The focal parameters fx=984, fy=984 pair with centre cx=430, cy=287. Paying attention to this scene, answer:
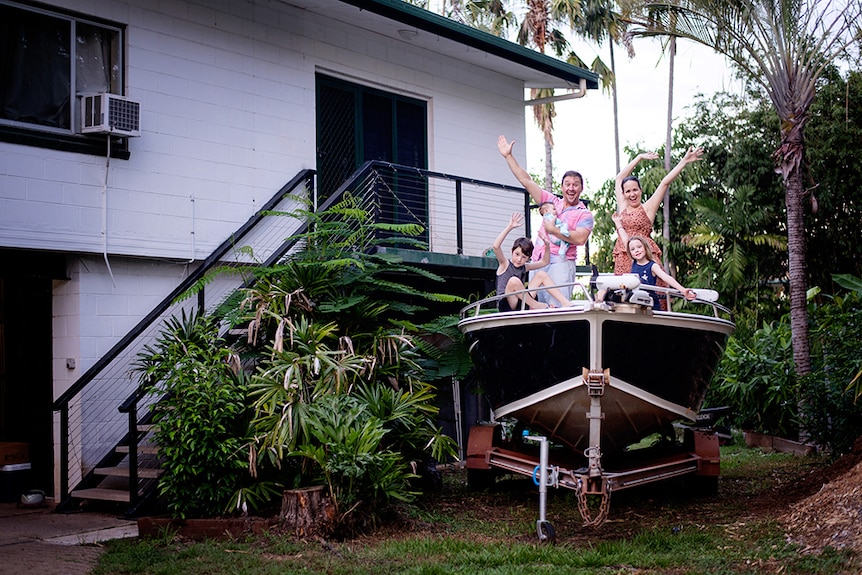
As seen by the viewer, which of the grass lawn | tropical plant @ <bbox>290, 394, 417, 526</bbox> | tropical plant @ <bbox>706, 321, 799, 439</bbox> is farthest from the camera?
tropical plant @ <bbox>706, 321, 799, 439</bbox>

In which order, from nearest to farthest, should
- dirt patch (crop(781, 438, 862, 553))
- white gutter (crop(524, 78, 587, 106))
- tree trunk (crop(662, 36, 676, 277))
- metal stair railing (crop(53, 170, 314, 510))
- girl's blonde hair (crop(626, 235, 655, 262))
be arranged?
dirt patch (crop(781, 438, 862, 553)) < girl's blonde hair (crop(626, 235, 655, 262)) < metal stair railing (crop(53, 170, 314, 510)) < white gutter (crop(524, 78, 587, 106)) < tree trunk (crop(662, 36, 676, 277))

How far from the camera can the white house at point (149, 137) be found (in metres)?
10.0

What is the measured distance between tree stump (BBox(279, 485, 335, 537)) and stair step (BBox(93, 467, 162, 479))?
1.90 metres

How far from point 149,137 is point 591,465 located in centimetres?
607

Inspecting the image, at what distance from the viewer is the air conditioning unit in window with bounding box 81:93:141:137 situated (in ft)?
33.2

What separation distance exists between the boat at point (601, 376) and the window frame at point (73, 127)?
4.22 meters

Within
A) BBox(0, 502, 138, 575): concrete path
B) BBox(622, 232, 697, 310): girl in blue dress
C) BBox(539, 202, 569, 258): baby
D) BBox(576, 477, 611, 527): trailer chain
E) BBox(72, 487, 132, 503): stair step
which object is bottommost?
BBox(0, 502, 138, 575): concrete path

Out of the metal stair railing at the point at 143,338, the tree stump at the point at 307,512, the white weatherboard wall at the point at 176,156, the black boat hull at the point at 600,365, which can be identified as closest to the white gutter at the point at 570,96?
the white weatherboard wall at the point at 176,156

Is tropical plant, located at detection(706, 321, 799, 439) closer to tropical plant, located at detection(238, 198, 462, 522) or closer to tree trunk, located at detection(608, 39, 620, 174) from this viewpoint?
tropical plant, located at detection(238, 198, 462, 522)

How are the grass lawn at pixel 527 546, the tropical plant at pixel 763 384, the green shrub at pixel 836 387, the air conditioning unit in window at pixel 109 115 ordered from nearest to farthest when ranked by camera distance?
the grass lawn at pixel 527 546 → the air conditioning unit in window at pixel 109 115 → the green shrub at pixel 836 387 → the tropical plant at pixel 763 384

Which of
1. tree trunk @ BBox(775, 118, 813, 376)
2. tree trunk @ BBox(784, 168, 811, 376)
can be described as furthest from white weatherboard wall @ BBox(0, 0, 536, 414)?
tree trunk @ BBox(784, 168, 811, 376)

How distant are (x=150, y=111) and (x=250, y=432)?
13.8 ft

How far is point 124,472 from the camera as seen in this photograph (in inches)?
382

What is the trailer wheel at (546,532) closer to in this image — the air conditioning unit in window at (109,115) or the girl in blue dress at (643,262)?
the girl in blue dress at (643,262)
